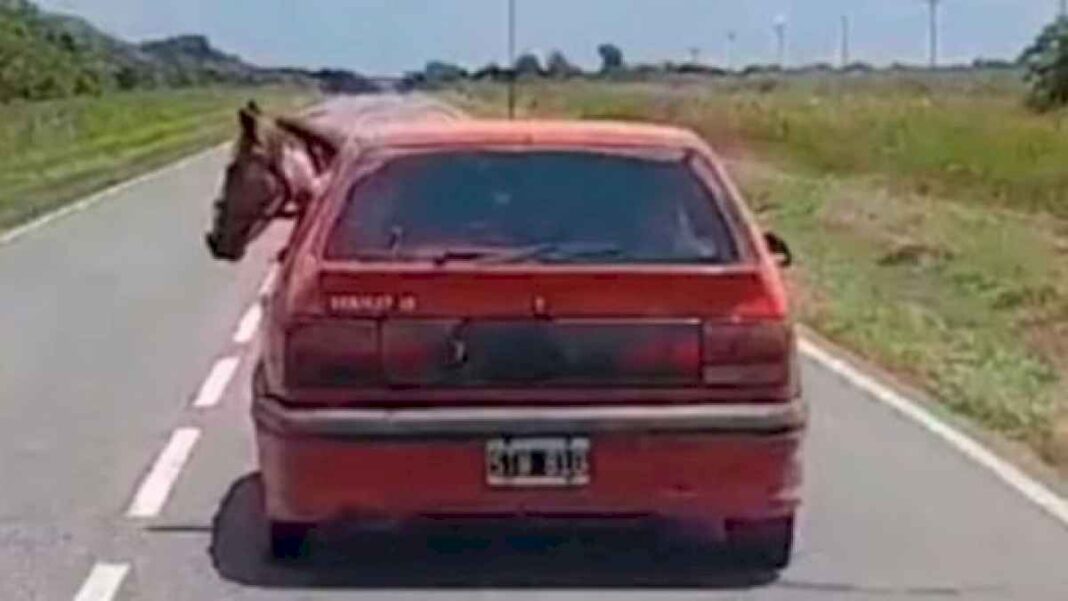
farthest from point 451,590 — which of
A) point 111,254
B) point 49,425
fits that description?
point 111,254

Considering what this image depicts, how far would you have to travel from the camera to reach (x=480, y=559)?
10.3 metres

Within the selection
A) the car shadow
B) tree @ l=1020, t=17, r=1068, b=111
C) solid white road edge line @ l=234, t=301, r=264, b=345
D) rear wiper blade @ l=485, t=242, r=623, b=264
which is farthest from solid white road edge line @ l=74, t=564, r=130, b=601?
tree @ l=1020, t=17, r=1068, b=111

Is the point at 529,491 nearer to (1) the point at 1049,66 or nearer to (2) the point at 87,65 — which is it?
(1) the point at 1049,66

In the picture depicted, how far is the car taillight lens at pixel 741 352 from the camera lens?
966 cm

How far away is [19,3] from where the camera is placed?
415ft

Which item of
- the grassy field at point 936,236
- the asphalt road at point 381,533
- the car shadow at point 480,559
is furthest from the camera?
the grassy field at point 936,236

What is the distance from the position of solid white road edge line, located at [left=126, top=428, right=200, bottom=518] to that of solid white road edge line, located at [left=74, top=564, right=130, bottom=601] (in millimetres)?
1195

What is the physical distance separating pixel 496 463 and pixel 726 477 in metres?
0.80

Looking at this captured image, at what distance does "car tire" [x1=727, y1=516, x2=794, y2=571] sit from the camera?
10008 millimetres

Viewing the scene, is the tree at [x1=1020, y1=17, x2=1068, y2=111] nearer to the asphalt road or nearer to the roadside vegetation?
the roadside vegetation

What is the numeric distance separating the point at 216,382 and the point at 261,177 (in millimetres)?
3630

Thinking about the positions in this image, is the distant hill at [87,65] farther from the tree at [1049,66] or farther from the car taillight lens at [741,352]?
the car taillight lens at [741,352]

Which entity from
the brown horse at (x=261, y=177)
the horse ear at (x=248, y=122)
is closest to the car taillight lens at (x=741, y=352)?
the brown horse at (x=261, y=177)

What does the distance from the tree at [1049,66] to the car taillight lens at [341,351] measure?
6637 centimetres
